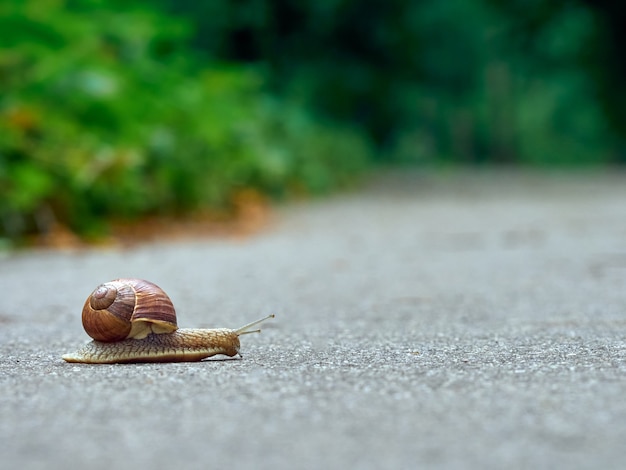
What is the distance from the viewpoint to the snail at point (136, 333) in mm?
2490

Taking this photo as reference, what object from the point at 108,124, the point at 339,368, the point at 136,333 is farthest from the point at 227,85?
the point at 339,368

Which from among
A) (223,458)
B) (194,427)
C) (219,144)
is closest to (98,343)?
(194,427)

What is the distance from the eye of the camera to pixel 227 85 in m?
9.42

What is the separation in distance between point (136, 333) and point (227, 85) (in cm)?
713

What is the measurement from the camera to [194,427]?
5.87ft

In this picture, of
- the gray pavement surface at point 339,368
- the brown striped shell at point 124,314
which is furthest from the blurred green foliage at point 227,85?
the brown striped shell at point 124,314

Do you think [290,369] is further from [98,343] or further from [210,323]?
[210,323]

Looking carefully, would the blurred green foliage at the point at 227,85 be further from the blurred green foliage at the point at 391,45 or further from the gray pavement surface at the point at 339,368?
the gray pavement surface at the point at 339,368

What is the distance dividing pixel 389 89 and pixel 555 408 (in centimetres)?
1643

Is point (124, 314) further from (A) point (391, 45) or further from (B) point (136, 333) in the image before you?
(A) point (391, 45)

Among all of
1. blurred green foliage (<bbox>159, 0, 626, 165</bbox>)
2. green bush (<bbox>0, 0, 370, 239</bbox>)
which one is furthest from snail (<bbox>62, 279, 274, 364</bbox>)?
blurred green foliage (<bbox>159, 0, 626, 165</bbox>)

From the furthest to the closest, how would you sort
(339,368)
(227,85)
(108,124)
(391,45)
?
(391,45)
(227,85)
(108,124)
(339,368)

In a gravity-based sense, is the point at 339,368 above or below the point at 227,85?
below

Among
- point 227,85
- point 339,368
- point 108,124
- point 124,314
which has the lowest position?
point 339,368
